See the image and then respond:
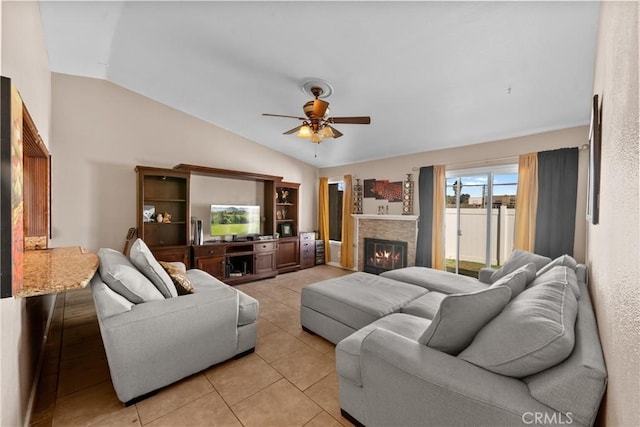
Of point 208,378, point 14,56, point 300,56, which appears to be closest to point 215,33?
point 300,56

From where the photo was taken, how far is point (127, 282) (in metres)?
1.75

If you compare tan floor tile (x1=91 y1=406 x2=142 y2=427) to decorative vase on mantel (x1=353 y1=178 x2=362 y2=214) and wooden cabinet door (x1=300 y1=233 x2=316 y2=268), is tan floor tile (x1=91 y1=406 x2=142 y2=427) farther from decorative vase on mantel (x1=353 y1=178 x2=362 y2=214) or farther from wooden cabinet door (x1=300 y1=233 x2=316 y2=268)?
decorative vase on mantel (x1=353 y1=178 x2=362 y2=214)

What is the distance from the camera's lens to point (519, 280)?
1.53 meters

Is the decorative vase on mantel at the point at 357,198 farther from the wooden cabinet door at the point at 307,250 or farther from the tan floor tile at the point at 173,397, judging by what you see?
the tan floor tile at the point at 173,397

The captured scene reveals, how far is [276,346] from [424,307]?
1373mm

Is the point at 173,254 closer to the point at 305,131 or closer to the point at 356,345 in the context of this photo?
the point at 305,131

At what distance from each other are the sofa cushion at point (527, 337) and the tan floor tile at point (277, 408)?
106 centimetres

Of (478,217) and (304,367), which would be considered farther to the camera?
(478,217)

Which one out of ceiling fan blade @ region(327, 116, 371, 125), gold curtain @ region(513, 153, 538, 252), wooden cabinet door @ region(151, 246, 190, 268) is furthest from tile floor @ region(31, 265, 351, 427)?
gold curtain @ region(513, 153, 538, 252)

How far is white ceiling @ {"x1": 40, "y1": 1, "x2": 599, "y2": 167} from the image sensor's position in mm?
1868

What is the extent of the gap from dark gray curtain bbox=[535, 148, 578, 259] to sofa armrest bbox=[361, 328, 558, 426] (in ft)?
9.92

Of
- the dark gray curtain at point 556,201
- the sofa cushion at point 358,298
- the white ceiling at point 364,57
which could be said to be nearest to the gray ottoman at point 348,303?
the sofa cushion at point 358,298

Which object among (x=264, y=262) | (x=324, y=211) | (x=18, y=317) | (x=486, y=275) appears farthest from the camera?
(x=324, y=211)

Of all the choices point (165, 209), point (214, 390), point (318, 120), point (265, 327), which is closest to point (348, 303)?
point (265, 327)
